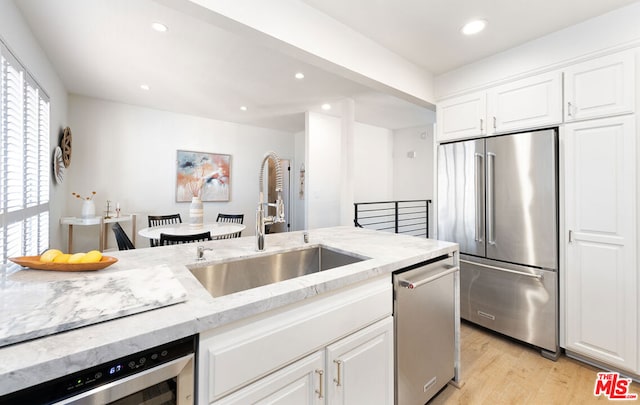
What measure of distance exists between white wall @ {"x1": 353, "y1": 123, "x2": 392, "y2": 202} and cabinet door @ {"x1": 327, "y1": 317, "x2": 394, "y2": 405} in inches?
168

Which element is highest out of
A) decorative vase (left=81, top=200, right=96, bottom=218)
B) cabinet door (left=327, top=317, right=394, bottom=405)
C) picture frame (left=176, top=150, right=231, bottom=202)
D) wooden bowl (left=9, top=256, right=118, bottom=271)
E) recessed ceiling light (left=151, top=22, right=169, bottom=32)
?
recessed ceiling light (left=151, top=22, right=169, bottom=32)

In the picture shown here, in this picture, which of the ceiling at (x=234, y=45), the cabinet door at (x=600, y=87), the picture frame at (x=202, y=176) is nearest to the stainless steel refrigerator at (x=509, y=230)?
the cabinet door at (x=600, y=87)

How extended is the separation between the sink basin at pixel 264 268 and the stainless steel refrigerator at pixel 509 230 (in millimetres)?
1595

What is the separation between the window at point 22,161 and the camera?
1981mm

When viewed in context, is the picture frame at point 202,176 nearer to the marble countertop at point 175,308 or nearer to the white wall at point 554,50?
the marble countertop at point 175,308

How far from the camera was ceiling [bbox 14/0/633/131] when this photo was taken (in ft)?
6.49

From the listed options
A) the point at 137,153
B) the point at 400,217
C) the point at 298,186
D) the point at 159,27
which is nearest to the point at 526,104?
the point at 159,27

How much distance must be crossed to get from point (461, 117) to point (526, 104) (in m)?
0.54

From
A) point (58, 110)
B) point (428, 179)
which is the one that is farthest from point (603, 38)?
point (58, 110)

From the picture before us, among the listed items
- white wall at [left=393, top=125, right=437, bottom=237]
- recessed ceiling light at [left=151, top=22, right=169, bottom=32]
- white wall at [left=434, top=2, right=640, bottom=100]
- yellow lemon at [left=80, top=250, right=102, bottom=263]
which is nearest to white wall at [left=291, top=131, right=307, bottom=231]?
white wall at [left=393, top=125, right=437, bottom=237]

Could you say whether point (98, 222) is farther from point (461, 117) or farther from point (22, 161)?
point (461, 117)

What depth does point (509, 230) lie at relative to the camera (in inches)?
92.7

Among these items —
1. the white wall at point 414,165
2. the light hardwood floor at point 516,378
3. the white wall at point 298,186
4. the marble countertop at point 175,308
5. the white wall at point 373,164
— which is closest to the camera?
the marble countertop at point 175,308

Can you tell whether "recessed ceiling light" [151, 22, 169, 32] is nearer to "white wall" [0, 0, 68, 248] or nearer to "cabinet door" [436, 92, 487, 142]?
"white wall" [0, 0, 68, 248]
